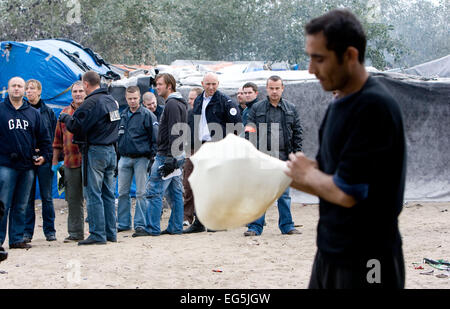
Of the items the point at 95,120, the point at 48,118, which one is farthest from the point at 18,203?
the point at 95,120

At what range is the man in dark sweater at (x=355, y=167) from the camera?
2.40m

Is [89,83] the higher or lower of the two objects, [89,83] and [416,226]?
the higher

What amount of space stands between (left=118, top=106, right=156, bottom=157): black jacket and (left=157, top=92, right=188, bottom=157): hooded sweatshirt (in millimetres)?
601

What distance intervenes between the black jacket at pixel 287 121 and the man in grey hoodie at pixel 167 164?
932 millimetres

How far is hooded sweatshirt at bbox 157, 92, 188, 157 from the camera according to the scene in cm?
826

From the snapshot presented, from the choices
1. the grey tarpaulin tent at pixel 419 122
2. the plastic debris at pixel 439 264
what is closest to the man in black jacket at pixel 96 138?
the plastic debris at pixel 439 264

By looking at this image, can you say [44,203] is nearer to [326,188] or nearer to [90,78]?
[90,78]

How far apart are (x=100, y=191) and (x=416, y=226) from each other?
14.9 feet

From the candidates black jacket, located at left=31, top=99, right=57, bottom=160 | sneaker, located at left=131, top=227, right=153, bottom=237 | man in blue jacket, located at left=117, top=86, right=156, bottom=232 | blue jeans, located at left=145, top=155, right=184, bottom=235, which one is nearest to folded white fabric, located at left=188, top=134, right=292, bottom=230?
blue jeans, located at left=145, top=155, right=184, bottom=235

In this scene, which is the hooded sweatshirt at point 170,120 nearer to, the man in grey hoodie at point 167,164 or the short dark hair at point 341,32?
the man in grey hoodie at point 167,164

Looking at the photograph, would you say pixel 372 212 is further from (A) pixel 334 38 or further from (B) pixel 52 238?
(B) pixel 52 238

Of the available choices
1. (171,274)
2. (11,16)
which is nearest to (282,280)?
(171,274)

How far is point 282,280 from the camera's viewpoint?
19.5 feet

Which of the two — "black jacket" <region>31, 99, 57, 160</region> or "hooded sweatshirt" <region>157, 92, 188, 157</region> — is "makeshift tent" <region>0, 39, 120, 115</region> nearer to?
"black jacket" <region>31, 99, 57, 160</region>
